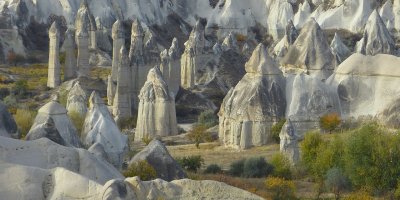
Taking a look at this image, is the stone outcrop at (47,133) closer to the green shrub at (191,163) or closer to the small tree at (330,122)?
the green shrub at (191,163)

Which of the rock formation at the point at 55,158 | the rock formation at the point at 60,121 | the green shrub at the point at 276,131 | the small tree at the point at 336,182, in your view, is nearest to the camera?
the rock formation at the point at 55,158

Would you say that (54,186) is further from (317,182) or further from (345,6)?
(345,6)

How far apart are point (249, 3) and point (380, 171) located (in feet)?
171

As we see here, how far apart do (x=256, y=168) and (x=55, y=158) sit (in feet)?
37.7

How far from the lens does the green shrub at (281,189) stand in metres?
24.9

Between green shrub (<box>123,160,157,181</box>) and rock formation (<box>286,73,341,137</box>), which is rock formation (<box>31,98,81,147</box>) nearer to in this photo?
green shrub (<box>123,160,157,181</box>)

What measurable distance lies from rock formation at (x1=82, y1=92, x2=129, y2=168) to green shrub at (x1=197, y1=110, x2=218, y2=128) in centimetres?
920

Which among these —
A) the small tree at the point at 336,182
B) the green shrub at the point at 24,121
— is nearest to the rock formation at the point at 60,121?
the green shrub at the point at 24,121

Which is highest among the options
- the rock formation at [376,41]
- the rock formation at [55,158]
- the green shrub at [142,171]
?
the rock formation at [376,41]

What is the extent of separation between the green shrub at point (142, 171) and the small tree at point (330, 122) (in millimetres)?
12089

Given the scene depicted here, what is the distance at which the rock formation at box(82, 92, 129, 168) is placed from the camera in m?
29.1

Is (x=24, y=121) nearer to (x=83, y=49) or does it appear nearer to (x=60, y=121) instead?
(x=60, y=121)

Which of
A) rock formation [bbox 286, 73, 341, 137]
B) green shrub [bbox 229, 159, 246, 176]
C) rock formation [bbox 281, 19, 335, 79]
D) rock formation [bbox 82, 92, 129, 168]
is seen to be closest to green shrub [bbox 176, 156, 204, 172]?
green shrub [bbox 229, 159, 246, 176]

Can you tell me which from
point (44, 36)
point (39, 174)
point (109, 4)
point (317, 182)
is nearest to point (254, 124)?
point (317, 182)
